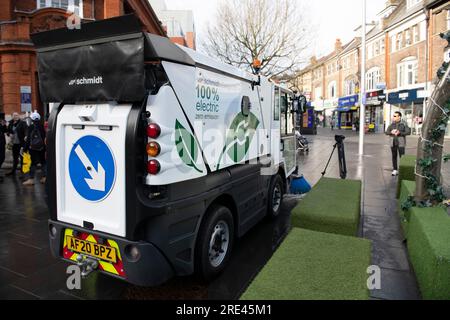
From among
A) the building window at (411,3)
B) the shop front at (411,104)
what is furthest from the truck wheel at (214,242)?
the building window at (411,3)

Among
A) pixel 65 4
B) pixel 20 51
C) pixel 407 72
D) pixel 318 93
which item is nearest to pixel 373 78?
pixel 407 72

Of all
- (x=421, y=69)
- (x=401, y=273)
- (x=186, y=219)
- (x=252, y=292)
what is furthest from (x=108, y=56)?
(x=421, y=69)

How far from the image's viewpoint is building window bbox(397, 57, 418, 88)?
29.8 metres

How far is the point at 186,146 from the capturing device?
3092 mm

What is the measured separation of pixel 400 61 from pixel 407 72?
1.63 m

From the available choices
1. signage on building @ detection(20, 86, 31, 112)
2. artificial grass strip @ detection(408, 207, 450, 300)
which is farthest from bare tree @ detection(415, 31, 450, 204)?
signage on building @ detection(20, 86, 31, 112)

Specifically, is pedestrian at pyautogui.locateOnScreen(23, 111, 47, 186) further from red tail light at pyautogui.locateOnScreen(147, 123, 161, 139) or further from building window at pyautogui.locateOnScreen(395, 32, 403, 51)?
building window at pyautogui.locateOnScreen(395, 32, 403, 51)

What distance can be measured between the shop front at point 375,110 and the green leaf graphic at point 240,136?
33046 mm

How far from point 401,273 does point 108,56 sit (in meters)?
4.00

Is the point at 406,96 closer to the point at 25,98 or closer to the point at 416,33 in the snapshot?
the point at 416,33

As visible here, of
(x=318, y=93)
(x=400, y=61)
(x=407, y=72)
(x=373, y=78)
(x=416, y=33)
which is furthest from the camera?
(x=318, y=93)

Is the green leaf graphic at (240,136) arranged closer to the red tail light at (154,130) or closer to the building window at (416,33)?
the red tail light at (154,130)

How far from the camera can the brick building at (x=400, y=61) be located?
26984 mm
